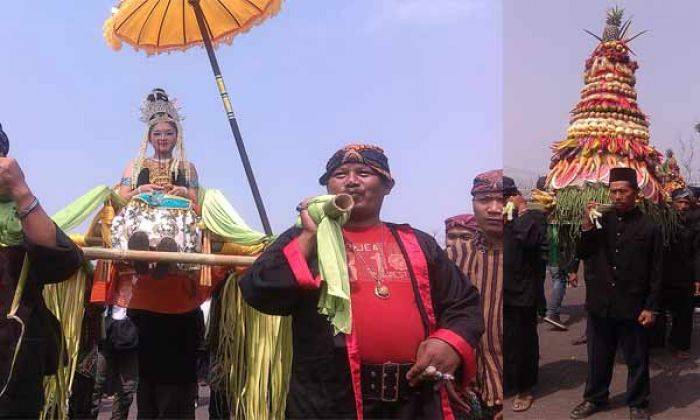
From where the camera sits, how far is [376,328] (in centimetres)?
211

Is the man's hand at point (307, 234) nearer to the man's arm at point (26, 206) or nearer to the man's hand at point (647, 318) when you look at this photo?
the man's arm at point (26, 206)

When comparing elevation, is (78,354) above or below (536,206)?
below

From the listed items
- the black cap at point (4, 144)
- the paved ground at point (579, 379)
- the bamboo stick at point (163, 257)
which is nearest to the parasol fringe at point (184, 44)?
the black cap at point (4, 144)

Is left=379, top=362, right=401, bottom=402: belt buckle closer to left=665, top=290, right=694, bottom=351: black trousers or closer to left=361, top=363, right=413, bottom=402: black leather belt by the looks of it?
left=361, top=363, right=413, bottom=402: black leather belt

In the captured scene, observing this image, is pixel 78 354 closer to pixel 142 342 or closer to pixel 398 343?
pixel 142 342

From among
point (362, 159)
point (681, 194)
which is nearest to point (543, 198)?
point (681, 194)

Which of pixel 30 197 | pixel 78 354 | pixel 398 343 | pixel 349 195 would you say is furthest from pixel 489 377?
pixel 30 197

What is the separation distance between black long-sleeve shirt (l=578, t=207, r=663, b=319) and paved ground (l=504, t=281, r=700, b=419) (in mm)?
134

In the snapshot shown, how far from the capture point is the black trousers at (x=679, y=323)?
314cm

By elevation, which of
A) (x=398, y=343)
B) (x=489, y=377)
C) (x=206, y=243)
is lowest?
(x=489, y=377)

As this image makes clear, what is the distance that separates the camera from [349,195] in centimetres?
218

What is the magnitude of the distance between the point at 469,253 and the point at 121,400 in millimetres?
2090

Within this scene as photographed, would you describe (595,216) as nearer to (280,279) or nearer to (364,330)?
(364,330)

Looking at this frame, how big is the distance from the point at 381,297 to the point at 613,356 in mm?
1473
